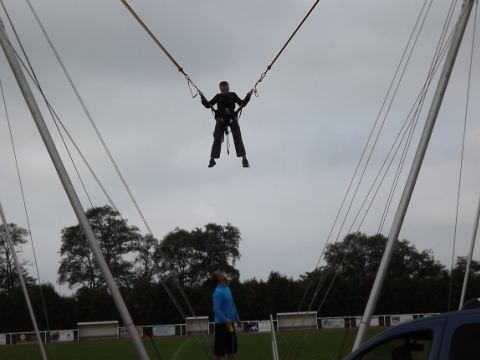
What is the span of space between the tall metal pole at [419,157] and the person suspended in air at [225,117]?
3.55 m

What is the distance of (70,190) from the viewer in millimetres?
13156

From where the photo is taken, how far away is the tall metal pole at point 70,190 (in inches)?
503

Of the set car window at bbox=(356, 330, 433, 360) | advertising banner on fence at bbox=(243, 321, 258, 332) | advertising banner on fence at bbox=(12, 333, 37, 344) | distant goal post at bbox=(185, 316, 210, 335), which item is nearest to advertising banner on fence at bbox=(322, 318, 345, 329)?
advertising banner on fence at bbox=(243, 321, 258, 332)

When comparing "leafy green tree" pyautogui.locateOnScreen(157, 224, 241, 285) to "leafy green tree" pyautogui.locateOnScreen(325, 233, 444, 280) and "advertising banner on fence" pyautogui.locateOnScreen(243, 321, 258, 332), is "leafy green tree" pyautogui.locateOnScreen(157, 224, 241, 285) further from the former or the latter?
"advertising banner on fence" pyautogui.locateOnScreen(243, 321, 258, 332)

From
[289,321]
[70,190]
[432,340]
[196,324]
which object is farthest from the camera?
[289,321]

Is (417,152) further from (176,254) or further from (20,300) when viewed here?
(176,254)

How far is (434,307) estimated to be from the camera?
52.6 m

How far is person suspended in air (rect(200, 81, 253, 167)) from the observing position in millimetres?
16562

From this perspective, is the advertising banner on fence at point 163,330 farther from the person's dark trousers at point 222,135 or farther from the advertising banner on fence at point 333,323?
the person's dark trousers at point 222,135

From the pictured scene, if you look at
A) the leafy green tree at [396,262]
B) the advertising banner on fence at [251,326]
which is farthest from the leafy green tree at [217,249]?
the advertising banner on fence at [251,326]

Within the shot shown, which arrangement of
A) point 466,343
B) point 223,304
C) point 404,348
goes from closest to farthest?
1. point 466,343
2. point 404,348
3. point 223,304

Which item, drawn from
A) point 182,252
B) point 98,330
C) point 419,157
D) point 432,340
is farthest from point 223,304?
point 182,252

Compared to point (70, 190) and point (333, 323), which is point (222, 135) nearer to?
point (70, 190)

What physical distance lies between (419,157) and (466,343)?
25.8 ft
